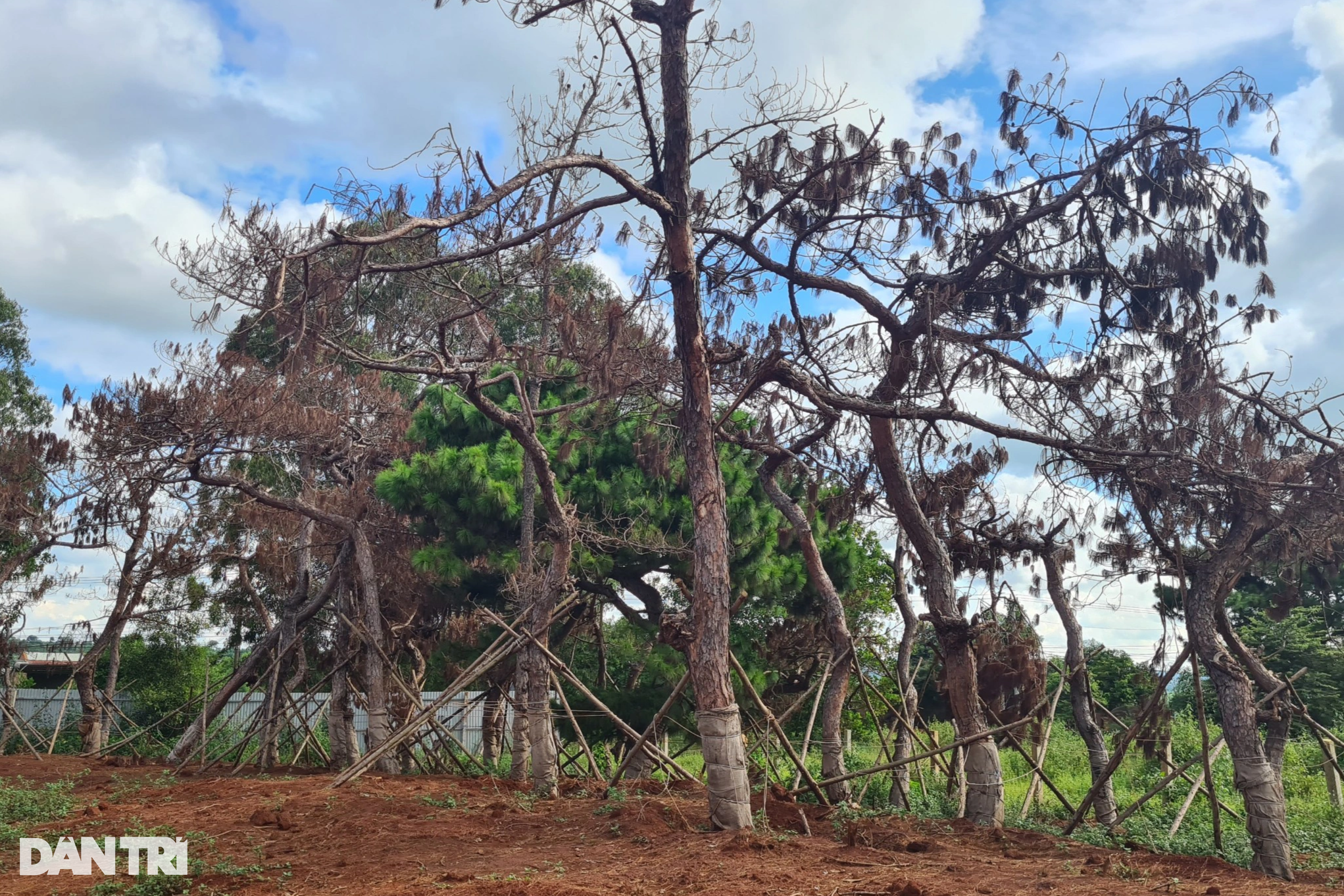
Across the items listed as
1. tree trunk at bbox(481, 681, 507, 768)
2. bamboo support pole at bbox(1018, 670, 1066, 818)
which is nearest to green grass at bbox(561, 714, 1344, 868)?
bamboo support pole at bbox(1018, 670, 1066, 818)

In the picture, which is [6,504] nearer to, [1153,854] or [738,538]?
[738,538]

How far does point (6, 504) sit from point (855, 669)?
13.0 m

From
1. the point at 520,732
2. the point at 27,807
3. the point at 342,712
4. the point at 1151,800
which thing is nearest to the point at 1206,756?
the point at 520,732

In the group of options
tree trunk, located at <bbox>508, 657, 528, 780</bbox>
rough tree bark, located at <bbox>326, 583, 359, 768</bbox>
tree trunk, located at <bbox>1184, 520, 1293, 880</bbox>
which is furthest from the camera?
rough tree bark, located at <bbox>326, 583, 359, 768</bbox>

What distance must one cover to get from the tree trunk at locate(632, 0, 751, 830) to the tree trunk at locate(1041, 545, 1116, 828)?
4814 millimetres

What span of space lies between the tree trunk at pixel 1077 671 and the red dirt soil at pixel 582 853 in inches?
107

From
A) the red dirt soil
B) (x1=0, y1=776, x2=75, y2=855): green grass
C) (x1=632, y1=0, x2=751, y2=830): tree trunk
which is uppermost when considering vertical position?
(x1=632, y1=0, x2=751, y2=830): tree trunk

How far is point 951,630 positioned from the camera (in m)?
8.88

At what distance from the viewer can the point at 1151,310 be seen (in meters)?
7.96

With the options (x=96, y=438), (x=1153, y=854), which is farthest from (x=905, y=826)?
(x=96, y=438)

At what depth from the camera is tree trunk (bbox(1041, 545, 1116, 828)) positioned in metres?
10.5

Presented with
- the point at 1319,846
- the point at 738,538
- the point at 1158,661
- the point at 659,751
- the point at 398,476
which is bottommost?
the point at 1319,846

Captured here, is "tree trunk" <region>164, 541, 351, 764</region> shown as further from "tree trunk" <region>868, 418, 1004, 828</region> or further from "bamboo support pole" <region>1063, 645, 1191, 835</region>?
"bamboo support pole" <region>1063, 645, 1191, 835</region>

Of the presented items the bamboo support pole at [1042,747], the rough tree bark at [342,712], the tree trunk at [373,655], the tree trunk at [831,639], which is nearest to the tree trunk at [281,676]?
the rough tree bark at [342,712]
